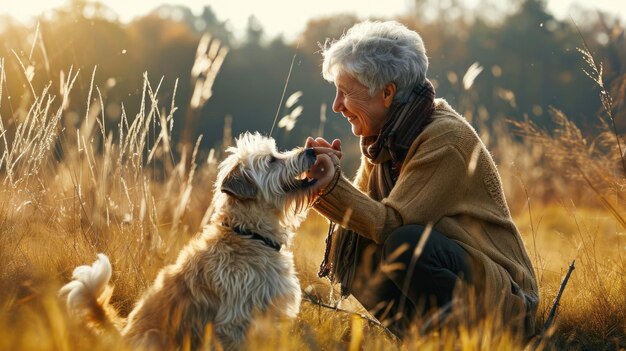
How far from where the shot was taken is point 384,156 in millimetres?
4293

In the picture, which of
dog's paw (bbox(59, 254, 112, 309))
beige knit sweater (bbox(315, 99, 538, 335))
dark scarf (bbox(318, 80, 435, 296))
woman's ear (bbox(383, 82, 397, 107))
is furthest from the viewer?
woman's ear (bbox(383, 82, 397, 107))

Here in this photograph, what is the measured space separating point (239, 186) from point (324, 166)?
49 centimetres

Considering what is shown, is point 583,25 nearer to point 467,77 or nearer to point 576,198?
point 576,198

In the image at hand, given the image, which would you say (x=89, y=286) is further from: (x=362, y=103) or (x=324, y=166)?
(x=362, y=103)

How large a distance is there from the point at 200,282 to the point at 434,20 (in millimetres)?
29035

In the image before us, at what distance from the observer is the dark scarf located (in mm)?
4117

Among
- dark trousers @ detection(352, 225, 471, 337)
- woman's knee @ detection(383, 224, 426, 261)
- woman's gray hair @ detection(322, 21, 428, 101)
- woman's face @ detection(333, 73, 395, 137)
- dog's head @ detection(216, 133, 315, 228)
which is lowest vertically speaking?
dark trousers @ detection(352, 225, 471, 337)

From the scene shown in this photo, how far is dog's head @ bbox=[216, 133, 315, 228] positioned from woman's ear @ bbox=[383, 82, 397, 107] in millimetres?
589

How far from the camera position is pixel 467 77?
4.79 meters

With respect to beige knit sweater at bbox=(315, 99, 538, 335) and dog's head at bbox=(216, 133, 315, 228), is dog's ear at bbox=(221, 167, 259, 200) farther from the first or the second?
beige knit sweater at bbox=(315, 99, 538, 335)

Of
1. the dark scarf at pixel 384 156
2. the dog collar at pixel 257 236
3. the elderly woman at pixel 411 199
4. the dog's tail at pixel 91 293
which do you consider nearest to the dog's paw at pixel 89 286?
the dog's tail at pixel 91 293

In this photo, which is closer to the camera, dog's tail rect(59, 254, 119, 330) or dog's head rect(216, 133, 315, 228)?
dog's tail rect(59, 254, 119, 330)

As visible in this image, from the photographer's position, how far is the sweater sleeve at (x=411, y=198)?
3889 millimetres

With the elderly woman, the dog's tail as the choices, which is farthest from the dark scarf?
the dog's tail
